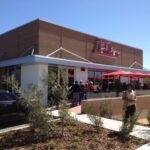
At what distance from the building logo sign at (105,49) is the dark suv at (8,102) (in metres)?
18.4

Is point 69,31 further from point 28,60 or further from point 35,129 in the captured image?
point 35,129

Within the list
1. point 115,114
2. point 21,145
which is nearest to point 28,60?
point 115,114

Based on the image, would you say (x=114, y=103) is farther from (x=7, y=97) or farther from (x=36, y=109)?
(x=36, y=109)

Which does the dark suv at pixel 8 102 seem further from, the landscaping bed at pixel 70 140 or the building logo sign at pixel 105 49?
the building logo sign at pixel 105 49

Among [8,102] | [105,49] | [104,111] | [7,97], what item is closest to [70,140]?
[8,102]

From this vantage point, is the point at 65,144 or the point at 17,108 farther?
A: the point at 17,108

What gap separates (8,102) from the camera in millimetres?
11531

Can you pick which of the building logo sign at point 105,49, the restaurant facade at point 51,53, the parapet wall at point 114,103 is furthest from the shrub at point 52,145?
the building logo sign at point 105,49

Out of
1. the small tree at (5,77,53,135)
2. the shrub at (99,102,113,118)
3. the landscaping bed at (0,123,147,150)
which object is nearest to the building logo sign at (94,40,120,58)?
the shrub at (99,102,113,118)

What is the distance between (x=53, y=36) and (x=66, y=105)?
1635 centimetres

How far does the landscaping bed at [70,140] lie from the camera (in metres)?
7.99

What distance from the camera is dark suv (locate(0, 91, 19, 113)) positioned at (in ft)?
37.2

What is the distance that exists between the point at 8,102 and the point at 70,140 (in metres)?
4.00

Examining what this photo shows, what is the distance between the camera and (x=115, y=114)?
17.2m
